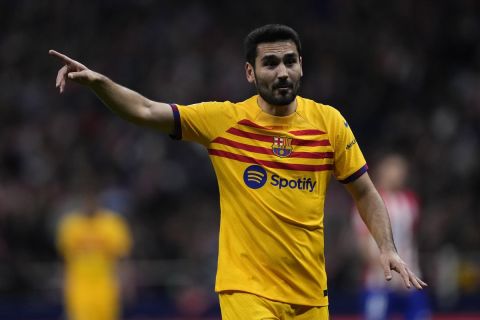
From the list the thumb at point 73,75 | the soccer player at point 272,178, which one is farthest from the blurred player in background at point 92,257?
the thumb at point 73,75

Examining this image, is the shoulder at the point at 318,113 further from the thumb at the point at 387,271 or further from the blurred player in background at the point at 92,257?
the blurred player in background at the point at 92,257

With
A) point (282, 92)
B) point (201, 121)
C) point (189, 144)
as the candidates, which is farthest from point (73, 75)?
point (189, 144)

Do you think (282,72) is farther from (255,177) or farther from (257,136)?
(255,177)

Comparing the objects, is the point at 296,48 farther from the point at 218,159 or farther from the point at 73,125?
the point at 73,125

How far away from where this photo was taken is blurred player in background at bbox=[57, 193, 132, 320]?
12.3 m

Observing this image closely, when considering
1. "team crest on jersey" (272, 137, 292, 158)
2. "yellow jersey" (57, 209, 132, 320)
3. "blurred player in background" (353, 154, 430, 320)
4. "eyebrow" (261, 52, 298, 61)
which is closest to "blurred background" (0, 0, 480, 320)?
"yellow jersey" (57, 209, 132, 320)

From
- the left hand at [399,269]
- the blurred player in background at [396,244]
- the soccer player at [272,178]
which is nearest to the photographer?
the left hand at [399,269]

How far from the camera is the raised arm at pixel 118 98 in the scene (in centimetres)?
571

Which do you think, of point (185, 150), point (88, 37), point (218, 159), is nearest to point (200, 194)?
point (185, 150)

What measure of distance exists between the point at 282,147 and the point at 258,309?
870 mm

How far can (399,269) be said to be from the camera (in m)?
6.03

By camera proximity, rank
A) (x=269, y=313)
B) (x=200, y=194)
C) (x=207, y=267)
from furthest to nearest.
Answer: (x=200, y=194), (x=207, y=267), (x=269, y=313)

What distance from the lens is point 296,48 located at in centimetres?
613

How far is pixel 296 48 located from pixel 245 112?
0.44 m
